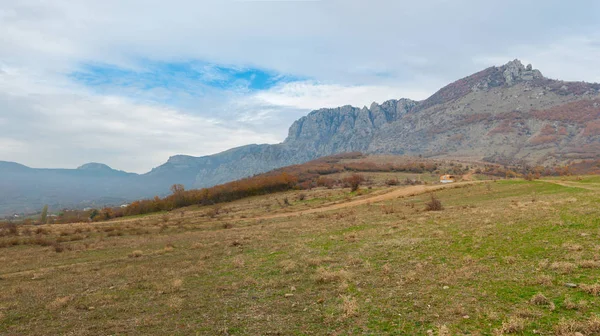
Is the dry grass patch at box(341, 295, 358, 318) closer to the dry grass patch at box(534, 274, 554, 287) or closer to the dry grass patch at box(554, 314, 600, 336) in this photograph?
the dry grass patch at box(554, 314, 600, 336)

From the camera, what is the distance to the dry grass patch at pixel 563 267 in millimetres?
9953

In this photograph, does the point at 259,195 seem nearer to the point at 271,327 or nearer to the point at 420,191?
the point at 420,191

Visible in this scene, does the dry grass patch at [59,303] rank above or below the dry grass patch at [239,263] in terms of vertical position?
above

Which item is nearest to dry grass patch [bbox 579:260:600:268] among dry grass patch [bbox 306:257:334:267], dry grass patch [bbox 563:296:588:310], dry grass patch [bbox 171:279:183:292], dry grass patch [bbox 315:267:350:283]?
dry grass patch [bbox 563:296:588:310]

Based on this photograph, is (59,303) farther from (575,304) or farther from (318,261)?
(575,304)

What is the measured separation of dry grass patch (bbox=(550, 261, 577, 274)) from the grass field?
0.09 feet

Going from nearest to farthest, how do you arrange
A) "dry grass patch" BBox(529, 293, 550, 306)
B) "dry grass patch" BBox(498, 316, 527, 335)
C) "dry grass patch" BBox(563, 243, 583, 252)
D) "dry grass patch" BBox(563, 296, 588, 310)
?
1. "dry grass patch" BBox(498, 316, 527, 335)
2. "dry grass patch" BBox(563, 296, 588, 310)
3. "dry grass patch" BBox(529, 293, 550, 306)
4. "dry grass patch" BBox(563, 243, 583, 252)

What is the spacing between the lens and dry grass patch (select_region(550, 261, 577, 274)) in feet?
32.7

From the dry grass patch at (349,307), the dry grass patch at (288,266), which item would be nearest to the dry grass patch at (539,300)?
the dry grass patch at (349,307)

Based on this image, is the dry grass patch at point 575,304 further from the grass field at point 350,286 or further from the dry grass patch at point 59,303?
the dry grass patch at point 59,303

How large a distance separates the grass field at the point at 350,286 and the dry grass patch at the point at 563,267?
0.03 meters

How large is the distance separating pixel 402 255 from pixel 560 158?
180 m

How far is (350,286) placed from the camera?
1137 cm

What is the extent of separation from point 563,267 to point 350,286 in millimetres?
6687
